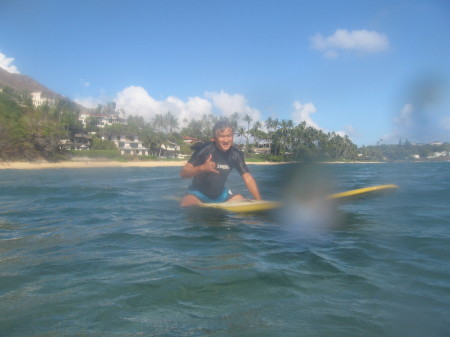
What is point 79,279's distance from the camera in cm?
274

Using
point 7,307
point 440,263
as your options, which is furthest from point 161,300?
point 440,263

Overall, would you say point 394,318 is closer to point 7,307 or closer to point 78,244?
point 7,307

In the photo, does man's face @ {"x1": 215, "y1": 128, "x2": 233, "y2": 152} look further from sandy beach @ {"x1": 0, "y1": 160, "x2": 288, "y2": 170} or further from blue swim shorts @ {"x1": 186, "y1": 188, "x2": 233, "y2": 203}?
sandy beach @ {"x1": 0, "y1": 160, "x2": 288, "y2": 170}

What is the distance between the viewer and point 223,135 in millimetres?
6000

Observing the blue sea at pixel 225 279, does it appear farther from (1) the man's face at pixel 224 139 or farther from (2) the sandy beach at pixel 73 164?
(2) the sandy beach at pixel 73 164

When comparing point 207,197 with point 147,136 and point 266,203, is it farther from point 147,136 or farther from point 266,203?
point 147,136

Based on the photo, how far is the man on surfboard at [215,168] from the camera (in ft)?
19.3

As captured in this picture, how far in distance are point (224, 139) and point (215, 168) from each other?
1.88ft

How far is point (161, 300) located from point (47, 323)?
0.73 m

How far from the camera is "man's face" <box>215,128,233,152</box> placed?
19.7 feet

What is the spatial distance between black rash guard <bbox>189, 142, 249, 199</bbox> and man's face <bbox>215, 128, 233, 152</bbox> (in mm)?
109

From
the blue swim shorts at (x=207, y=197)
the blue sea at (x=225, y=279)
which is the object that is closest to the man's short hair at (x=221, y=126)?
the blue swim shorts at (x=207, y=197)

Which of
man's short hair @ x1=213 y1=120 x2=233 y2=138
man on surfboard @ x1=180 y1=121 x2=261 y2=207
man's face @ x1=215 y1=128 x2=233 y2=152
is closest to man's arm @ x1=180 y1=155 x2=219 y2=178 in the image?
man on surfboard @ x1=180 y1=121 x2=261 y2=207

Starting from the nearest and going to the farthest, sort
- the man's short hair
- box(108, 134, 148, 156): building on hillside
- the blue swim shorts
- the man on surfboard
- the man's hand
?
the man's hand
the man on surfboard
the man's short hair
the blue swim shorts
box(108, 134, 148, 156): building on hillside
